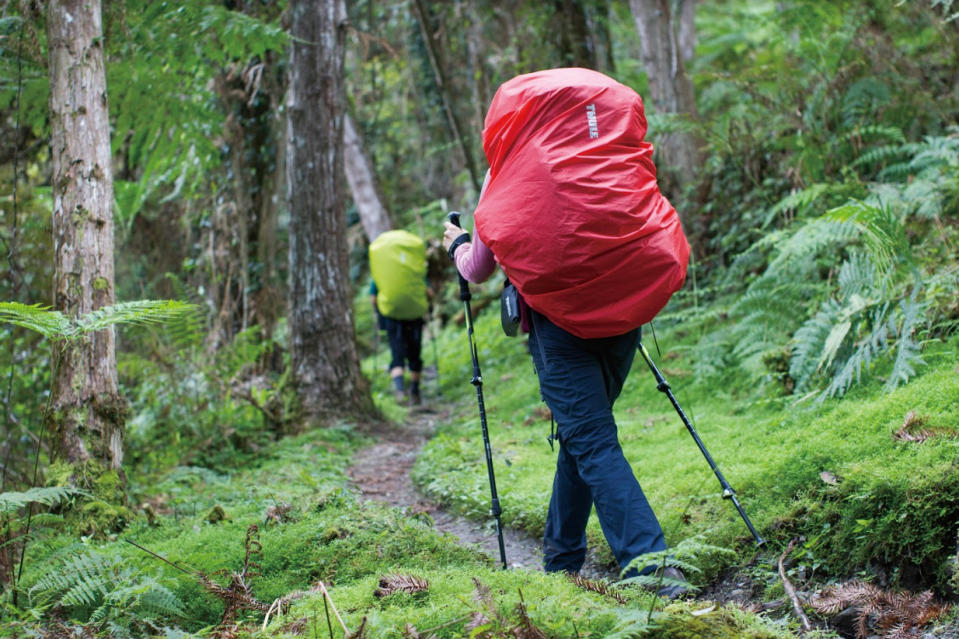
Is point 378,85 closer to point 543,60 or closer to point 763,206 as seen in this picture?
point 543,60

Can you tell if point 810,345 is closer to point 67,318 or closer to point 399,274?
point 67,318

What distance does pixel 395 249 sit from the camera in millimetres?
10312

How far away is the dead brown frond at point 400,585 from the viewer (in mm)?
2906

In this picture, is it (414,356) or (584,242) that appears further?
(414,356)

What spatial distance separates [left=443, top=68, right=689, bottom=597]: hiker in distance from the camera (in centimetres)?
318

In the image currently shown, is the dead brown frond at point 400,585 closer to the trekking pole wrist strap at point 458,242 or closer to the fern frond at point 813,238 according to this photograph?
the trekking pole wrist strap at point 458,242

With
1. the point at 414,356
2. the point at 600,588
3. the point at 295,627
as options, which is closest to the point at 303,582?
the point at 295,627

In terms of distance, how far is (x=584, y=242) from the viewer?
10.4ft

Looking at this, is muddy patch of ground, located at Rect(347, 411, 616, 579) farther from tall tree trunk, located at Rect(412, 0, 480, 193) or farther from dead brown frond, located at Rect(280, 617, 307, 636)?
tall tree trunk, located at Rect(412, 0, 480, 193)

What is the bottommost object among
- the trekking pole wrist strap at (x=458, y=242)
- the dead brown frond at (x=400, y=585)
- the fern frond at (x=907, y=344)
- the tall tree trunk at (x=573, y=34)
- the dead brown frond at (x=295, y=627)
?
the dead brown frond at (x=400, y=585)

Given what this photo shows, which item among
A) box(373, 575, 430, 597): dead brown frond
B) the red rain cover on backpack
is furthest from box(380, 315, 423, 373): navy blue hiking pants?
box(373, 575, 430, 597): dead brown frond

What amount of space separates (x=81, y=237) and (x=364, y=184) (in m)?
13.4

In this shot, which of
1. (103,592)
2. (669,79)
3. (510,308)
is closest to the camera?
(103,592)

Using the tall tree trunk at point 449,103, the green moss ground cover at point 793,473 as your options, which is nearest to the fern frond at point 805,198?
the green moss ground cover at point 793,473
